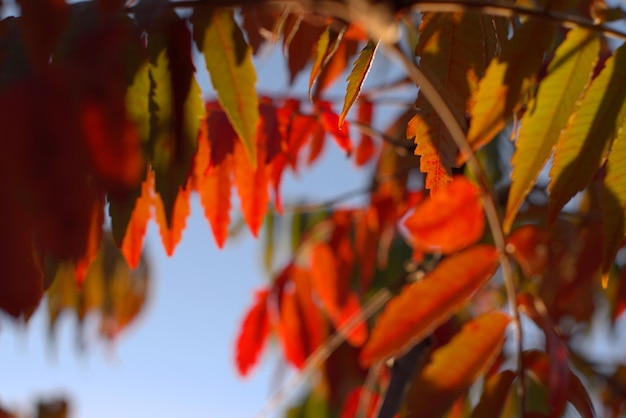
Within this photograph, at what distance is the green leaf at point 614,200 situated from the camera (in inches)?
25.7

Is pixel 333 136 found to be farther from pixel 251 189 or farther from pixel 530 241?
pixel 530 241

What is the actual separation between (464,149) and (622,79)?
0.13 meters

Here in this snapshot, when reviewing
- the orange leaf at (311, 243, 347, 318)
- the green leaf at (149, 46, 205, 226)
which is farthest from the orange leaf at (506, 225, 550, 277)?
the green leaf at (149, 46, 205, 226)

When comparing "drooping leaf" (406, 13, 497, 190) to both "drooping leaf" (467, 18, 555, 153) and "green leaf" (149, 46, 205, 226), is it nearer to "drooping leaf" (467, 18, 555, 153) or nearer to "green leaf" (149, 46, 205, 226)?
"drooping leaf" (467, 18, 555, 153)

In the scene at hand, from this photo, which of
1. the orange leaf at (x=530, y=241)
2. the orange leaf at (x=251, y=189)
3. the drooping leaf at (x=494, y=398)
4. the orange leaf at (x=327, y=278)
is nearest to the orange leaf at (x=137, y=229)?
the orange leaf at (x=251, y=189)

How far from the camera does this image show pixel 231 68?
67 cm

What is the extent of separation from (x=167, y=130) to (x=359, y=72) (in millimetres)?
151

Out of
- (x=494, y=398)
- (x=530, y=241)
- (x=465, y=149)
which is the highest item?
(x=465, y=149)

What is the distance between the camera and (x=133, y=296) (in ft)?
7.98

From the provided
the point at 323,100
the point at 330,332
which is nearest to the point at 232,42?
the point at 323,100

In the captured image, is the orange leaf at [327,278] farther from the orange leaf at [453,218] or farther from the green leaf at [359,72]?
the green leaf at [359,72]

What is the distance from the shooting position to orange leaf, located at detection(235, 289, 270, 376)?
119 cm

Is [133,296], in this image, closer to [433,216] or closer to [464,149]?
[433,216]

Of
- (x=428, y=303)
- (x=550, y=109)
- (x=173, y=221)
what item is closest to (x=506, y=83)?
(x=550, y=109)
